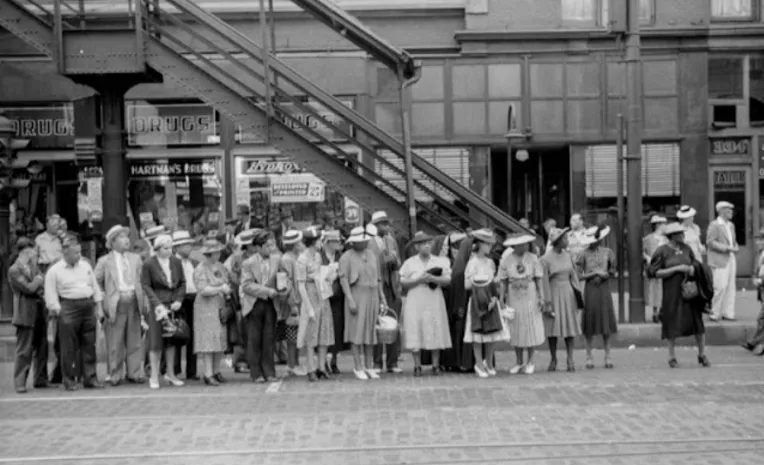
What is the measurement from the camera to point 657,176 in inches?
944

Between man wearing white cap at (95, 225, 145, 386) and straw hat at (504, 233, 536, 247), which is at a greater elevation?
straw hat at (504, 233, 536, 247)

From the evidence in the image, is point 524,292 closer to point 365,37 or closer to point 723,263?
point 365,37

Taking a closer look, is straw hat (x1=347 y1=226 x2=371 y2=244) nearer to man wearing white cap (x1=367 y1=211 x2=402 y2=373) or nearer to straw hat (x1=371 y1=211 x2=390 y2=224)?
man wearing white cap (x1=367 y1=211 x2=402 y2=373)

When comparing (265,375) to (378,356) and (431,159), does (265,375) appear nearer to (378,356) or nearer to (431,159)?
(378,356)

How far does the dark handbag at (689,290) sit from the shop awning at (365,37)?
471 cm

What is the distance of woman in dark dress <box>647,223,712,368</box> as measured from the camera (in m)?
14.4

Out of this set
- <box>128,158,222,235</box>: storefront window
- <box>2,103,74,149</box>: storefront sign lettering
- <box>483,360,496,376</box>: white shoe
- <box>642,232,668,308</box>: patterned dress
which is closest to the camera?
<box>483,360,496,376</box>: white shoe

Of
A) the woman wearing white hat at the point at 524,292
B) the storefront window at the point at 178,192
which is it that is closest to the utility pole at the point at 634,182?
the woman wearing white hat at the point at 524,292

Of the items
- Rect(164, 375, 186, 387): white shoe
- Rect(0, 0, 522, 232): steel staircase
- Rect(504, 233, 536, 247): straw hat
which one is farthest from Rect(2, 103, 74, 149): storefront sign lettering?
Rect(504, 233, 536, 247): straw hat

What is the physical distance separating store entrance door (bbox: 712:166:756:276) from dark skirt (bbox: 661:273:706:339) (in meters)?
9.98

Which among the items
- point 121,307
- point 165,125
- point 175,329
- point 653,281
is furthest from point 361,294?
point 165,125

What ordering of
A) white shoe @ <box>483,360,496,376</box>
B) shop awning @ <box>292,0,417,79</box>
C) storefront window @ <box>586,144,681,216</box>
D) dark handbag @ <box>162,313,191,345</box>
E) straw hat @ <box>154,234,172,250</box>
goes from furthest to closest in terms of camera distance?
storefront window @ <box>586,144,681,216</box> < shop awning @ <box>292,0,417,79</box> < white shoe @ <box>483,360,496,376</box> < straw hat @ <box>154,234,172,250</box> < dark handbag @ <box>162,313,191,345</box>

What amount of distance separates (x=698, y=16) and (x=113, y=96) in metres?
12.5

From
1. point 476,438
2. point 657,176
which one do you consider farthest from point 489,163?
point 476,438
